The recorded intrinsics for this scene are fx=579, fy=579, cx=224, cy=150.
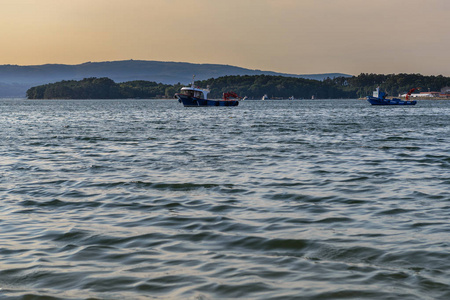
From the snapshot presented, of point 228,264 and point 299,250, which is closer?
point 228,264

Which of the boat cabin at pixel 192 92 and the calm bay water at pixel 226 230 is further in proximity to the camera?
the boat cabin at pixel 192 92

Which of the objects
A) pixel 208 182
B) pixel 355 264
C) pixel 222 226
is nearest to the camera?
pixel 355 264

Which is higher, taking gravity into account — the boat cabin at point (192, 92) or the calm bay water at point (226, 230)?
the boat cabin at point (192, 92)

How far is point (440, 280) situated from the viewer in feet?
25.8

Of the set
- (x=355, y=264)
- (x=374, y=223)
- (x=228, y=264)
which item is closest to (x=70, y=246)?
(x=228, y=264)

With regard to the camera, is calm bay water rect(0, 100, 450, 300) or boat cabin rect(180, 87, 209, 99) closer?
calm bay water rect(0, 100, 450, 300)

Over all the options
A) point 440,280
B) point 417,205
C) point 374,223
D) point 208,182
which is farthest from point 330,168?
point 440,280

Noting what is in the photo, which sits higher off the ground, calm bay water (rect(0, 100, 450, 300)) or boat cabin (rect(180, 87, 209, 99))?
boat cabin (rect(180, 87, 209, 99))

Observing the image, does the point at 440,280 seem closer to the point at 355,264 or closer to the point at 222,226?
the point at 355,264

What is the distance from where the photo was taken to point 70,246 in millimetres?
9844

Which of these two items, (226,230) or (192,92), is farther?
(192,92)

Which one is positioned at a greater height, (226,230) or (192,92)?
(192,92)

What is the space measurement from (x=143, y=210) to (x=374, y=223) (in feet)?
16.6

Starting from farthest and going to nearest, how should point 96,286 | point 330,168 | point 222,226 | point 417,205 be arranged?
point 330,168
point 417,205
point 222,226
point 96,286
